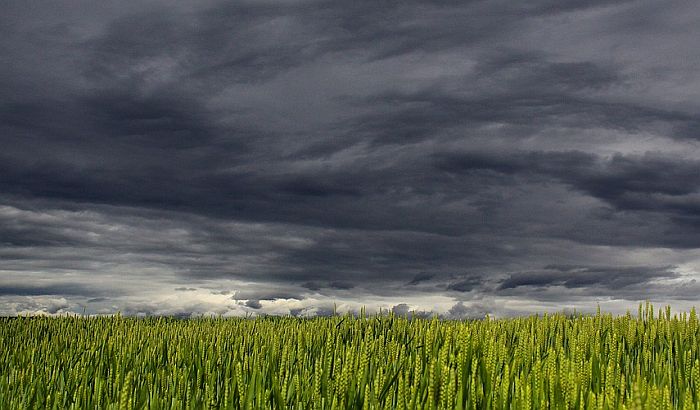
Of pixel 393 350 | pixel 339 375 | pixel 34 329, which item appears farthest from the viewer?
pixel 34 329

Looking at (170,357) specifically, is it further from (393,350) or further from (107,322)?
(107,322)

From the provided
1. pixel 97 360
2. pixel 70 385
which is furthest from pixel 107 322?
pixel 70 385

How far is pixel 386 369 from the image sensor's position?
7449 mm

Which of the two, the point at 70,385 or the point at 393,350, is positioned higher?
the point at 393,350

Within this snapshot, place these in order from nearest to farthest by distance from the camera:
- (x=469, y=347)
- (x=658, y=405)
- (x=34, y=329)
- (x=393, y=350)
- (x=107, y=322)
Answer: (x=658, y=405) < (x=469, y=347) < (x=393, y=350) < (x=34, y=329) < (x=107, y=322)

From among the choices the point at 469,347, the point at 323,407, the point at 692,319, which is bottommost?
the point at 323,407

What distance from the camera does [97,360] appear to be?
1155 cm

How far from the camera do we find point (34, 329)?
19.1 meters

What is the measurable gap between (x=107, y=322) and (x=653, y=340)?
16.2 meters

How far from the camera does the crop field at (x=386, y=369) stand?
17.3 ft

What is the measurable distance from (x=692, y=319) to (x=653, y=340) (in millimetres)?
1694

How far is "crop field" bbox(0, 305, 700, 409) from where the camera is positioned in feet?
17.3

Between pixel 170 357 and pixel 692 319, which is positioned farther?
pixel 692 319

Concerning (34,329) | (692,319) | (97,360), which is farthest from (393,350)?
(34,329)
